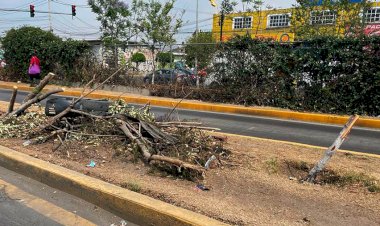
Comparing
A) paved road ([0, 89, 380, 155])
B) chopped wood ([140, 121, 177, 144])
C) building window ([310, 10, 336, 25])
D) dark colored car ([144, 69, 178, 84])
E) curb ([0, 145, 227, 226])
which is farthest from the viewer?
building window ([310, 10, 336, 25])

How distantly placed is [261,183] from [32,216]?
257cm

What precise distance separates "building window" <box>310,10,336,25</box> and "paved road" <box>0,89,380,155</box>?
7.51 meters

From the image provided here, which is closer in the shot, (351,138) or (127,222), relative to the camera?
(127,222)

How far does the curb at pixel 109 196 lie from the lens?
3.62 metres

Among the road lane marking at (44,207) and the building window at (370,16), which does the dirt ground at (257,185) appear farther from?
the building window at (370,16)

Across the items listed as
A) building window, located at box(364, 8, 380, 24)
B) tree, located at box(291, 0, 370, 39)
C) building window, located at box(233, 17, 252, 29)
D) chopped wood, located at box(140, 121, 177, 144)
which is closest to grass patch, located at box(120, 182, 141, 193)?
chopped wood, located at box(140, 121, 177, 144)

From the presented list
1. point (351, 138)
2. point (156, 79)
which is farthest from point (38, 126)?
point (156, 79)

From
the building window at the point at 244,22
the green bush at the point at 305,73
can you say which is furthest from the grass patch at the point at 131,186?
the building window at the point at 244,22

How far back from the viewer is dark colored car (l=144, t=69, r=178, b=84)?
679 inches

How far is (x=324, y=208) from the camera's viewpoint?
405 centimetres

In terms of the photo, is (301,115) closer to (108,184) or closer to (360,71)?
(360,71)

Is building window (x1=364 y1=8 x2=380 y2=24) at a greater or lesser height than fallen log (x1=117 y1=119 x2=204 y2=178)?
greater

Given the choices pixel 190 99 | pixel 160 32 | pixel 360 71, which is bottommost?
pixel 190 99

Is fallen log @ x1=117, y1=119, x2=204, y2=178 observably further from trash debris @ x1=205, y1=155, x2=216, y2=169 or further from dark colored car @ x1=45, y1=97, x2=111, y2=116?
dark colored car @ x1=45, y1=97, x2=111, y2=116
